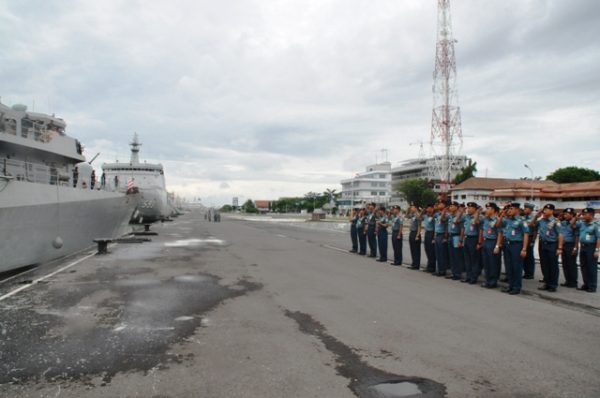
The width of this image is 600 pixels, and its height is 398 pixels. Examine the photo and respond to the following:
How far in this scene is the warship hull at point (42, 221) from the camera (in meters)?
8.57

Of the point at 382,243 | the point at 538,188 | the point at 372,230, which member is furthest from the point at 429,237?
the point at 538,188

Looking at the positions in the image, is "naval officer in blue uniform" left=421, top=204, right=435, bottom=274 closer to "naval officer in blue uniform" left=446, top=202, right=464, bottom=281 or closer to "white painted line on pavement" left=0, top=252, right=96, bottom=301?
"naval officer in blue uniform" left=446, top=202, right=464, bottom=281

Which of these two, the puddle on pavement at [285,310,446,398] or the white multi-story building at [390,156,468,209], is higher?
the white multi-story building at [390,156,468,209]

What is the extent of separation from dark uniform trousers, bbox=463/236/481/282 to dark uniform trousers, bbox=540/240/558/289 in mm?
1136

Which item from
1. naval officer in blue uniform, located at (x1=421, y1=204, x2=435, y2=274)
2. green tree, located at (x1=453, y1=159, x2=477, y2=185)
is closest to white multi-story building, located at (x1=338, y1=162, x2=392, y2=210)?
green tree, located at (x1=453, y1=159, x2=477, y2=185)

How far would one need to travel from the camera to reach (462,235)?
9008 millimetres

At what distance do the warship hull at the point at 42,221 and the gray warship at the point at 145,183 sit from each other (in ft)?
35.0

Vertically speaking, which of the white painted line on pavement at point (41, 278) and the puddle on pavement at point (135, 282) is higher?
the white painted line on pavement at point (41, 278)

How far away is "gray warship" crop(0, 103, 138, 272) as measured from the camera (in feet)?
28.8

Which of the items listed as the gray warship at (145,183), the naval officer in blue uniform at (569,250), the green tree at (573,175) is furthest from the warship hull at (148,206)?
the green tree at (573,175)

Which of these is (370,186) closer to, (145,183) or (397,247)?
(145,183)

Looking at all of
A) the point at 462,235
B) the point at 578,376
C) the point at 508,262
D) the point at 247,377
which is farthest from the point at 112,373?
the point at 462,235

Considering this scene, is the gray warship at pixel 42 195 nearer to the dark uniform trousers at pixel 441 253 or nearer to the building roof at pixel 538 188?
the dark uniform trousers at pixel 441 253

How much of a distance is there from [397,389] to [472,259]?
5.94m
